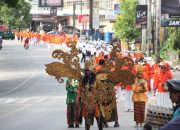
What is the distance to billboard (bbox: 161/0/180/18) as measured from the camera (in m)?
35.2

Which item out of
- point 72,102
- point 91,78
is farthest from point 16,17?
point 91,78

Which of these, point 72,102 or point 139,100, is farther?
point 139,100

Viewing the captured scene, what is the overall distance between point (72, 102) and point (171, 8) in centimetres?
1874

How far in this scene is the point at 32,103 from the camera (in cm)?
2623

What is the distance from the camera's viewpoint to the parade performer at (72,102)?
58.1ft

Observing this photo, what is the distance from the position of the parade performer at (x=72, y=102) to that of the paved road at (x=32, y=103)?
0.85 ft

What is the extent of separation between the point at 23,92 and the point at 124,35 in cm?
3237

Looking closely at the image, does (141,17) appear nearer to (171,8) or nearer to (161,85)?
(171,8)

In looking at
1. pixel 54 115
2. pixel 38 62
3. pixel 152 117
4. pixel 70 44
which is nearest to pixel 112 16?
pixel 38 62

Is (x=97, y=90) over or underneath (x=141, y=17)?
underneath

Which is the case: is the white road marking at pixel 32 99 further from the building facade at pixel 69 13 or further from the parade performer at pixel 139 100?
the building facade at pixel 69 13

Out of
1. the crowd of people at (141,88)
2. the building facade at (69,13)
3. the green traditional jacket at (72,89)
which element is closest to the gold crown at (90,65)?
the crowd of people at (141,88)

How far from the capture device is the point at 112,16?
83938 millimetres

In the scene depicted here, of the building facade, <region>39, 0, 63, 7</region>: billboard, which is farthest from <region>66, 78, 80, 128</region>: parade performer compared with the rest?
the building facade
